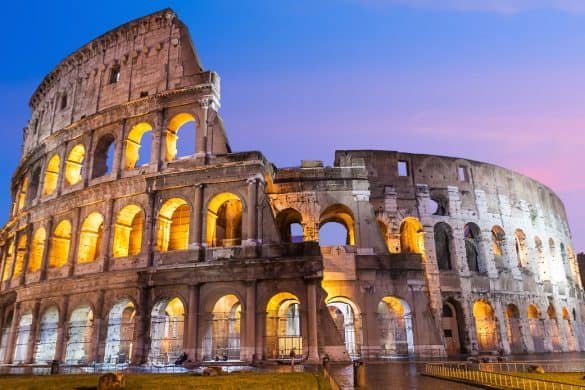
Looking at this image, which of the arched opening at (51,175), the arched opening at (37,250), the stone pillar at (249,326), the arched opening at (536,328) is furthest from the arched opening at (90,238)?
the arched opening at (536,328)

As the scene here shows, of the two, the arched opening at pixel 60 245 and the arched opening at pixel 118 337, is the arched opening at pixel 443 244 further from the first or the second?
the arched opening at pixel 60 245

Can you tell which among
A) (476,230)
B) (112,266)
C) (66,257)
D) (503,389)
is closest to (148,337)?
(112,266)

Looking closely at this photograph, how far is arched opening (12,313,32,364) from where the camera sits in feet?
75.4

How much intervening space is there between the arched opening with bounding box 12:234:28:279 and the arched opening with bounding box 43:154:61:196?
10.1 ft

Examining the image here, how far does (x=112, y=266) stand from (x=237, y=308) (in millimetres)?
6266

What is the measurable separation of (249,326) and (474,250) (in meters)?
16.1

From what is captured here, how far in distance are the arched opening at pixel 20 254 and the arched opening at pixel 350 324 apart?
18361 millimetres

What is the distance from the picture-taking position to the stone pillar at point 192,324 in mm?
17797

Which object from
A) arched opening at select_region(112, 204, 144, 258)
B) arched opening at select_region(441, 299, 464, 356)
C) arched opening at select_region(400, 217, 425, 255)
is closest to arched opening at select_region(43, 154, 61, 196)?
arched opening at select_region(112, 204, 144, 258)

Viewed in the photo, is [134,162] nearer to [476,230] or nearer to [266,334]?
[266,334]

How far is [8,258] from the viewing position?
28.7 meters

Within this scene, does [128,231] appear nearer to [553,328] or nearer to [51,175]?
[51,175]

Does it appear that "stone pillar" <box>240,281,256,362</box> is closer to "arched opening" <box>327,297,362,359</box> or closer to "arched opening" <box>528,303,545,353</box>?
"arched opening" <box>327,297,362,359</box>

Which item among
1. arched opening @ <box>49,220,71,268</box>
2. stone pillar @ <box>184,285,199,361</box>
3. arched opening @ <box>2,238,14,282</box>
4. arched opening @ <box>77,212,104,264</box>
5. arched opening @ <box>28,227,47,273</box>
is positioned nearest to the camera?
stone pillar @ <box>184,285,199,361</box>
